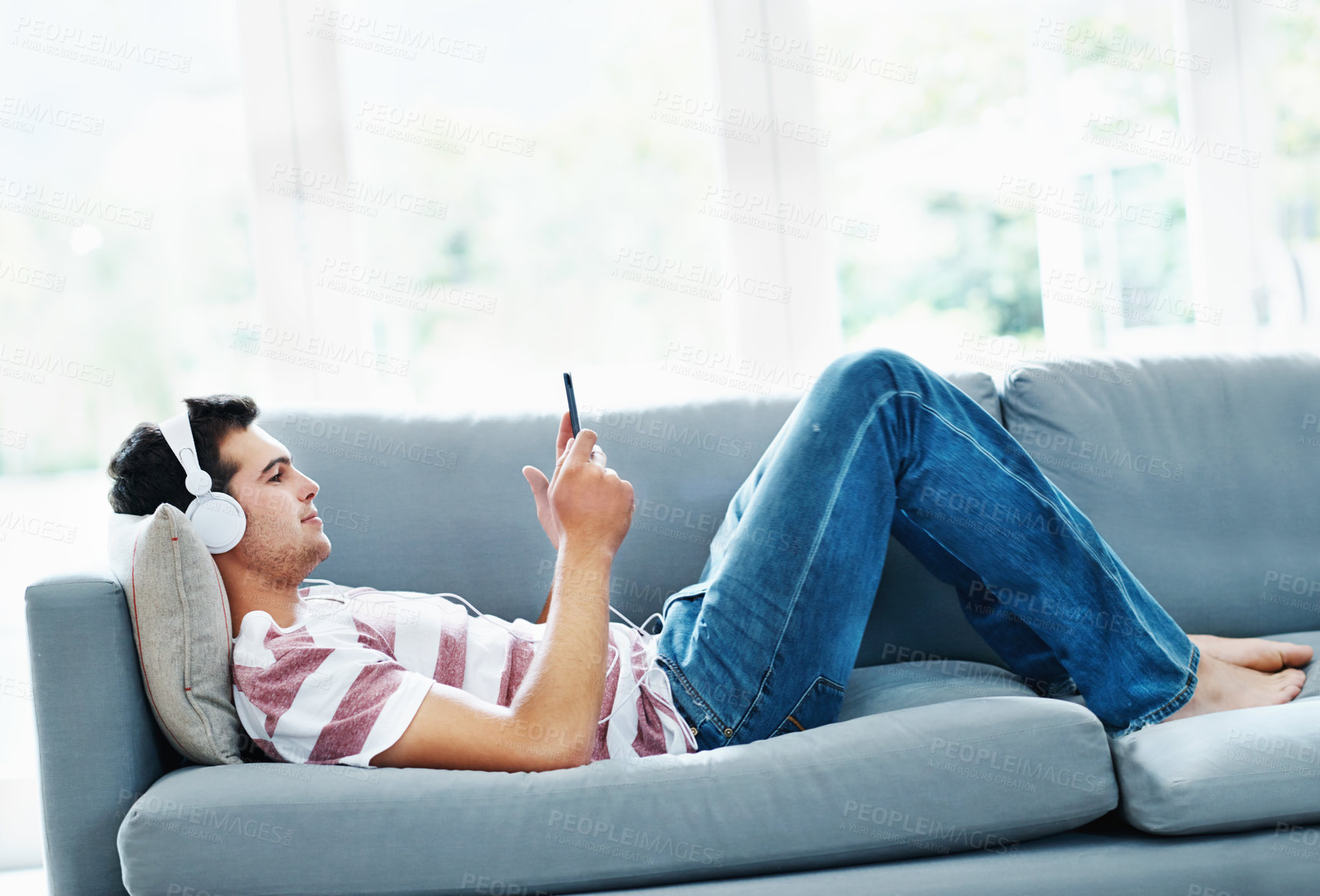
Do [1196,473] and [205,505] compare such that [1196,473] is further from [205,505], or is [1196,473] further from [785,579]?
[205,505]

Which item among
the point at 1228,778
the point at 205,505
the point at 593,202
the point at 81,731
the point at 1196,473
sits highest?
the point at 593,202

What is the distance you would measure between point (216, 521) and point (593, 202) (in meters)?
1.34

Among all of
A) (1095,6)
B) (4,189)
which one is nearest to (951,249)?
(1095,6)

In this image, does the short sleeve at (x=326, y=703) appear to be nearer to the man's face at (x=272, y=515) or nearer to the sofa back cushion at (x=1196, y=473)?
the man's face at (x=272, y=515)

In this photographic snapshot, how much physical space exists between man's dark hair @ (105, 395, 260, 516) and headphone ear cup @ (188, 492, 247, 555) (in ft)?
0.16

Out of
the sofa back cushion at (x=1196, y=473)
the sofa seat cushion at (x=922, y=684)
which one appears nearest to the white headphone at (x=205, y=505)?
the sofa seat cushion at (x=922, y=684)

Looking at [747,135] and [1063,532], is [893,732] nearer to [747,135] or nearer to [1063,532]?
[1063,532]

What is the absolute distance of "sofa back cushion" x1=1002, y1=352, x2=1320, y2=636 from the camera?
1.68 meters

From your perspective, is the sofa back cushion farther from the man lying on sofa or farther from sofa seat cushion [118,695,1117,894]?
sofa seat cushion [118,695,1117,894]

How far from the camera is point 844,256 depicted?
2.40 metres

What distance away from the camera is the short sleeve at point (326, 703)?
3.59 ft

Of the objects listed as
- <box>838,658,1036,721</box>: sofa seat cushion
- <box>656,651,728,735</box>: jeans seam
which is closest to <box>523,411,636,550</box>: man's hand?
<box>656,651,728,735</box>: jeans seam

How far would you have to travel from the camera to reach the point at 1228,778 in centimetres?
109

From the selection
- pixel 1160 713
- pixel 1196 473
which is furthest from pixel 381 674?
pixel 1196 473
